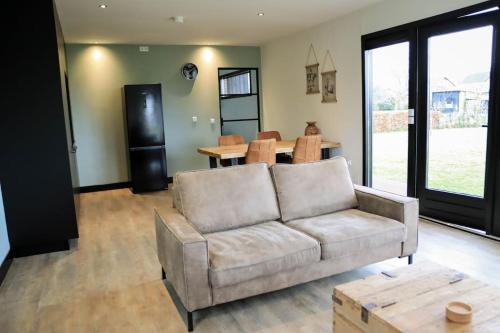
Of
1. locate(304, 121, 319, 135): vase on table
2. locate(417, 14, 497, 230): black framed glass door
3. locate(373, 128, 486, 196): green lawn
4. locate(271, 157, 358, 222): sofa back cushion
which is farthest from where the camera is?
locate(304, 121, 319, 135): vase on table

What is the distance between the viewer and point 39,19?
343 centimetres

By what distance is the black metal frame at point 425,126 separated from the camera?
3.53m

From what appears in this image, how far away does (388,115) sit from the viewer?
4793 mm

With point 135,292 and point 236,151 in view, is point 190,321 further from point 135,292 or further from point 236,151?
point 236,151

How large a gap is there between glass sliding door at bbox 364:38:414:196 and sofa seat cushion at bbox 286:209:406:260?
1958mm

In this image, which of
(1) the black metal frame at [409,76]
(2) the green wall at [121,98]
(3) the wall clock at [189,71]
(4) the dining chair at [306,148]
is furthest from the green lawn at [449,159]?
(3) the wall clock at [189,71]

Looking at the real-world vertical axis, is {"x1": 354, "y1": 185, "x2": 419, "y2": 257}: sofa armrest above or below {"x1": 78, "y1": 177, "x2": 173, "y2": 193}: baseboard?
above

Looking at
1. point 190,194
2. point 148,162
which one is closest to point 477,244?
point 190,194

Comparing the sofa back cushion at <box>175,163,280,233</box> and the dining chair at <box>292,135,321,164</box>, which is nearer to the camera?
the sofa back cushion at <box>175,163,280,233</box>

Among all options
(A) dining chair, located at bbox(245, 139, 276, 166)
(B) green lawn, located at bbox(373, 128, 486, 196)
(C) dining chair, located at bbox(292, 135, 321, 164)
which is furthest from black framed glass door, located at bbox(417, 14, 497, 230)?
(A) dining chair, located at bbox(245, 139, 276, 166)

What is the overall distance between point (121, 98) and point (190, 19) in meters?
2.31

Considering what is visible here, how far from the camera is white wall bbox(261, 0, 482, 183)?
4492 mm

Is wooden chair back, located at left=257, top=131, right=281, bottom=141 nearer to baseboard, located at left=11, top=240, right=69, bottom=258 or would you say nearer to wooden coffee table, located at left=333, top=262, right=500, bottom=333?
baseboard, located at left=11, top=240, right=69, bottom=258

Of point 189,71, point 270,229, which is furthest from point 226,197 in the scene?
point 189,71
